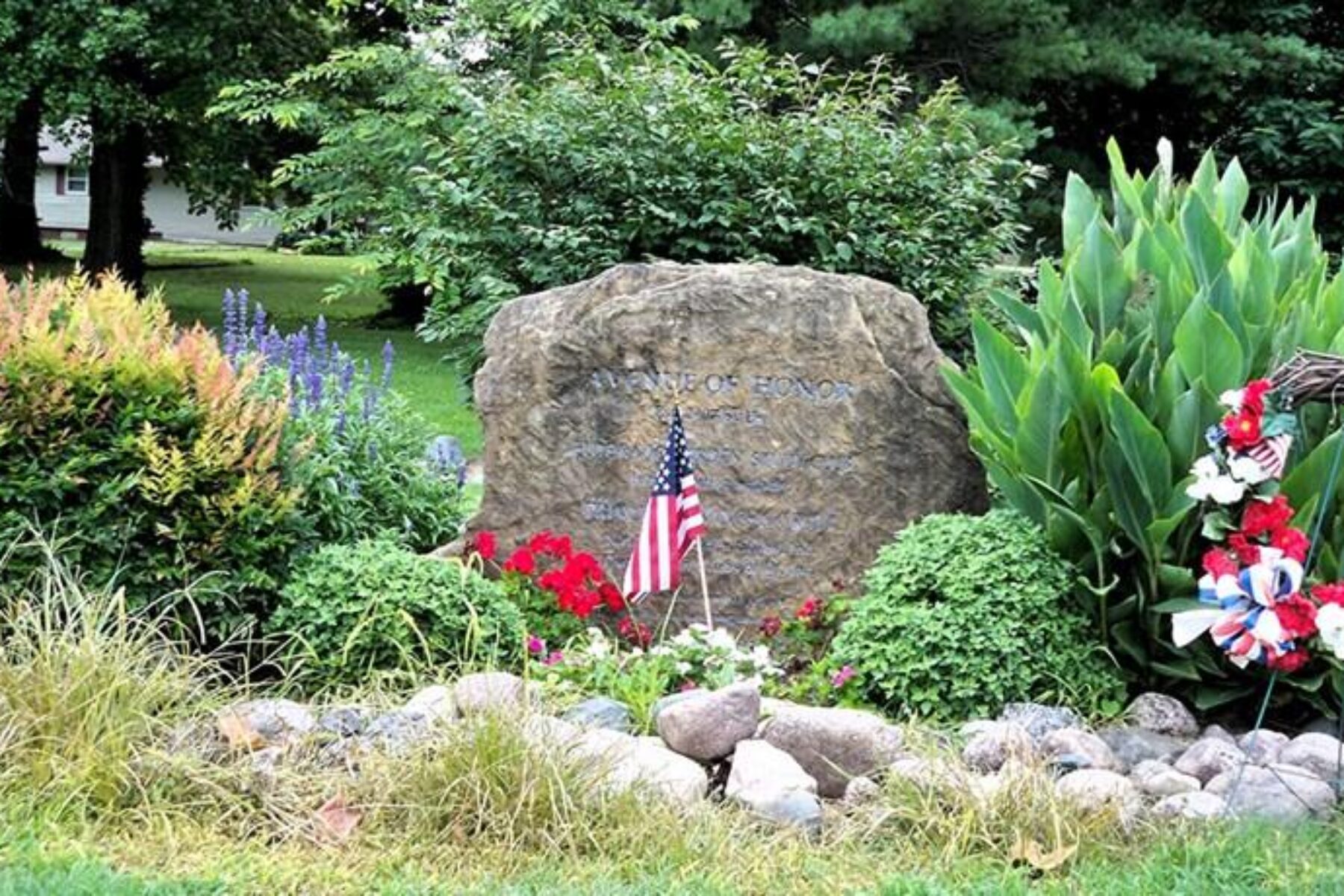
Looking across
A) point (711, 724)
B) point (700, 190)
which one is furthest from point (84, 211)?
point (711, 724)

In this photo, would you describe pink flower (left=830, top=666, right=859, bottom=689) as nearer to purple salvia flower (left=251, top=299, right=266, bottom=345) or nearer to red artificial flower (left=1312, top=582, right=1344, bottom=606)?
red artificial flower (left=1312, top=582, right=1344, bottom=606)

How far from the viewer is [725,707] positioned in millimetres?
4766

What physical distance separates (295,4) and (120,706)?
1975 centimetres

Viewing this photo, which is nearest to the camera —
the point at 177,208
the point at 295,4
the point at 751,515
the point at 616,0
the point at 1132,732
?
the point at 1132,732

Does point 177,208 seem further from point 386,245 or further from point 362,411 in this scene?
point 362,411

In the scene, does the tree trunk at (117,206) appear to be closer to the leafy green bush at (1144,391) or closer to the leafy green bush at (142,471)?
the leafy green bush at (142,471)

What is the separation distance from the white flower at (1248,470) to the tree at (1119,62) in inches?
385

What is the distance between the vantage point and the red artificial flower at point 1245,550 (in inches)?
181

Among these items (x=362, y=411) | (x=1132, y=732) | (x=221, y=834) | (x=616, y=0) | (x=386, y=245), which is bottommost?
(x=221, y=834)

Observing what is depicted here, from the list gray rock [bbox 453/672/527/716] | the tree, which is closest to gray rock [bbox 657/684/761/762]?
gray rock [bbox 453/672/527/716]

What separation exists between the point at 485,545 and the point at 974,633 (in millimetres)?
2285

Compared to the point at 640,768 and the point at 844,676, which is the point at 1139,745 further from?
the point at 640,768

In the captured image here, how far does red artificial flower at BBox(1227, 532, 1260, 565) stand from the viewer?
459cm

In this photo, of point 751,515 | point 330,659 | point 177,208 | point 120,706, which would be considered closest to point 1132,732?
point 751,515
